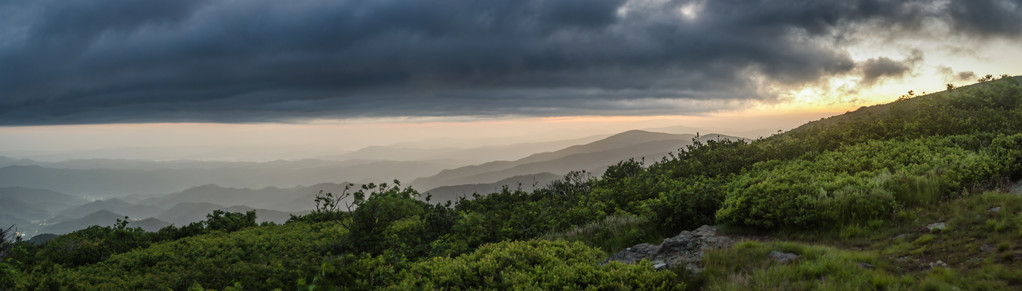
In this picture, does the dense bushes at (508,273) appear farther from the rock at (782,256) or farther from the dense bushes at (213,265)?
the rock at (782,256)

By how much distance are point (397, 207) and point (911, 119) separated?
61.7ft

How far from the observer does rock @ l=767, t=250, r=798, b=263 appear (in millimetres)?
6965

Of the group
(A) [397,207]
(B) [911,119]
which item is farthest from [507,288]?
(B) [911,119]

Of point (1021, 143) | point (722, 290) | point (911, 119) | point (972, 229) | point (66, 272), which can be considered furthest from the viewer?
point (911, 119)

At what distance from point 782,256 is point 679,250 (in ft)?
5.96

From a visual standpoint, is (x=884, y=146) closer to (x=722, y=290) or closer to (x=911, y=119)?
(x=911, y=119)

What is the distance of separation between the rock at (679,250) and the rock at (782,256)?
2.80ft

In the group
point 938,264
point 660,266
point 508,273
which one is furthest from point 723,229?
point 508,273

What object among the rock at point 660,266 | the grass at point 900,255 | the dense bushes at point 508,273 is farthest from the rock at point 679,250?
the dense bushes at point 508,273

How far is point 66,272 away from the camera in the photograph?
1433 centimetres

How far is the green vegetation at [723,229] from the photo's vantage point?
6648 mm

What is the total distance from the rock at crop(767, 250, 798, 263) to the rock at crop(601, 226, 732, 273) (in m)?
0.85

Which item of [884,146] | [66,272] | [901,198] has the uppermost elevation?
[884,146]

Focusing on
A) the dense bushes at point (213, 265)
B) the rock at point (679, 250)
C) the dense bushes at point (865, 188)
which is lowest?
the dense bushes at point (213, 265)
